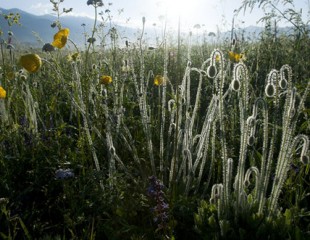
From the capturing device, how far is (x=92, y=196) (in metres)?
Answer: 1.96

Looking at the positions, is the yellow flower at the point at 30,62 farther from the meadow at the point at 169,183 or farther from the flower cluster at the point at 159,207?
the flower cluster at the point at 159,207

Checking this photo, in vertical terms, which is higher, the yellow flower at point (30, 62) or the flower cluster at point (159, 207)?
the yellow flower at point (30, 62)

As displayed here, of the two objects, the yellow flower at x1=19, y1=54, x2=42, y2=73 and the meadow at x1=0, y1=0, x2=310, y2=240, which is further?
the yellow flower at x1=19, y1=54, x2=42, y2=73

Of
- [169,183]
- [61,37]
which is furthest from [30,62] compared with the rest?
[169,183]

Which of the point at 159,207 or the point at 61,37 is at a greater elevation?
the point at 61,37

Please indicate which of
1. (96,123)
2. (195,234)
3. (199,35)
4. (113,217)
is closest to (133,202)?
(113,217)

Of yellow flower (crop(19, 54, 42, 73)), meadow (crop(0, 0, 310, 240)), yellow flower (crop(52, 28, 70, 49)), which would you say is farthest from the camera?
yellow flower (crop(52, 28, 70, 49))

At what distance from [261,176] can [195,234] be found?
44 centimetres

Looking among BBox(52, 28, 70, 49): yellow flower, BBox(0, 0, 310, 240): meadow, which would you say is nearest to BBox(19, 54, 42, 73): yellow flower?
BBox(0, 0, 310, 240): meadow

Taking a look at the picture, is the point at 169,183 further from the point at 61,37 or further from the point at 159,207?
the point at 61,37

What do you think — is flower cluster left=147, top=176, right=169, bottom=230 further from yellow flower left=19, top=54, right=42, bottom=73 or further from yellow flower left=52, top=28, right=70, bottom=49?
yellow flower left=52, top=28, right=70, bottom=49

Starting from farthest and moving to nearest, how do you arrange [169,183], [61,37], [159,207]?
[61,37] → [169,183] → [159,207]

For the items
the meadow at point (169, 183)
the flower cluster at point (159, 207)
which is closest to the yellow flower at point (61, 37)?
the meadow at point (169, 183)

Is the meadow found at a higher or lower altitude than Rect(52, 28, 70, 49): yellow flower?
lower
